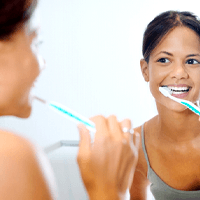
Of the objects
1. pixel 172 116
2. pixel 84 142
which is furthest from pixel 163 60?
pixel 84 142

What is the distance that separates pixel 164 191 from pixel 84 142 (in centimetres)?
48

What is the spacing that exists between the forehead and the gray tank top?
29 centimetres

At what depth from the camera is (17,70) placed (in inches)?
11.5

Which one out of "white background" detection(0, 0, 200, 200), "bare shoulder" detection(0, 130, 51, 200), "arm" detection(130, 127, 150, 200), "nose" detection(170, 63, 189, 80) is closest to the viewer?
"bare shoulder" detection(0, 130, 51, 200)

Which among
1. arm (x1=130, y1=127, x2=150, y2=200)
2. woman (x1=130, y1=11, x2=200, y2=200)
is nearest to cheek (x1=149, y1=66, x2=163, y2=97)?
woman (x1=130, y1=11, x2=200, y2=200)

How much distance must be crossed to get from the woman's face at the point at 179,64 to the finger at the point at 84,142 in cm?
40

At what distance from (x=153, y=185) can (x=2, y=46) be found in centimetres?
58

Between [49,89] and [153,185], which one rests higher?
[49,89]

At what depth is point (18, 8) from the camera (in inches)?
10.9

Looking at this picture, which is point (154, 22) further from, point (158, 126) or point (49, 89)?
point (49, 89)

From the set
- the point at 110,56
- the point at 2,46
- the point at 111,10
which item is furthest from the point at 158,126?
the point at 2,46

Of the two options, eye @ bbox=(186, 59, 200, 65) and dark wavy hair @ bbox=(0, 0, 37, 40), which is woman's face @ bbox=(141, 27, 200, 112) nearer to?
eye @ bbox=(186, 59, 200, 65)

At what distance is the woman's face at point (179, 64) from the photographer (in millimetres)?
640

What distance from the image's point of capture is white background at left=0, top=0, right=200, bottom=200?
932 millimetres
